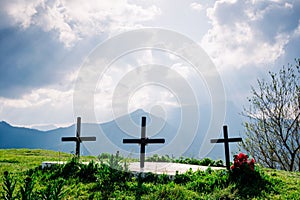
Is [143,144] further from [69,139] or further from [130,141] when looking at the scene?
[69,139]

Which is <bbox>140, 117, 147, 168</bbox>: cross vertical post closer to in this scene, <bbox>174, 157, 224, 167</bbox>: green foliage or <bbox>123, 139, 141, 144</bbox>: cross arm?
<bbox>123, 139, 141, 144</bbox>: cross arm

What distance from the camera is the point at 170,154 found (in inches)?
515

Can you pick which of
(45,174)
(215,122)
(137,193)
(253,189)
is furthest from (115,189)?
(215,122)

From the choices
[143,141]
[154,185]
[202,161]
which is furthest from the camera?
[202,161]

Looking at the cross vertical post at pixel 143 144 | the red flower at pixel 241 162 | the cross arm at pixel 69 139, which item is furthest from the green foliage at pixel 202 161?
the cross arm at pixel 69 139

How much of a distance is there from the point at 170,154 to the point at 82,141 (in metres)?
3.78

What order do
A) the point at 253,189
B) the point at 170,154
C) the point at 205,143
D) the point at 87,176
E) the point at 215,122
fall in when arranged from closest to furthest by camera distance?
the point at 253,189 < the point at 87,176 < the point at 215,122 < the point at 205,143 < the point at 170,154

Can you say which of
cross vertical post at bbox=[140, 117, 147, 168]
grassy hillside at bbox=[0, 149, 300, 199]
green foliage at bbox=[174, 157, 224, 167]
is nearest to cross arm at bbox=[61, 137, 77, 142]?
cross vertical post at bbox=[140, 117, 147, 168]

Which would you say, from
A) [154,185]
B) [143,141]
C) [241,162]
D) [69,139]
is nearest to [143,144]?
[143,141]

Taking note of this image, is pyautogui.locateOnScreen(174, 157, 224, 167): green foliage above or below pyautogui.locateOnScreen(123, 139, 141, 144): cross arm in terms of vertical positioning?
below

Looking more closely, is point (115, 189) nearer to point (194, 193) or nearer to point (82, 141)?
point (194, 193)

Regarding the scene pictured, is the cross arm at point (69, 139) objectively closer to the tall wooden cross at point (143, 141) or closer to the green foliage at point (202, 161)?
the tall wooden cross at point (143, 141)

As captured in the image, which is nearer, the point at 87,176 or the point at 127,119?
the point at 87,176

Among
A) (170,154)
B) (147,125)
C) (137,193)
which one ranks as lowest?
(137,193)
